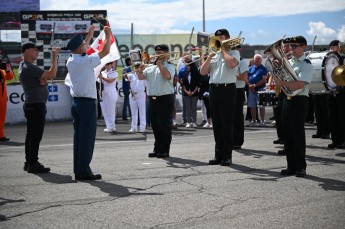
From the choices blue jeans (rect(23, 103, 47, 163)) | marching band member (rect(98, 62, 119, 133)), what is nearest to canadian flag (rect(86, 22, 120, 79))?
blue jeans (rect(23, 103, 47, 163))

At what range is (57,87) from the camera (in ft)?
62.9

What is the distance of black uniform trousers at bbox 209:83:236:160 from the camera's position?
9.30m

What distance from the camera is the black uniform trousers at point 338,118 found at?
1120 cm

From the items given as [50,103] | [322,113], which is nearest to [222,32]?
[322,113]

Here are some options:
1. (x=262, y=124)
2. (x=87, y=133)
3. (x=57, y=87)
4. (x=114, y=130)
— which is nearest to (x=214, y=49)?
(x=87, y=133)

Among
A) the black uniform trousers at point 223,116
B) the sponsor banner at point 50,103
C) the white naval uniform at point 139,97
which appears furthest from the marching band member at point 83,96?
the sponsor banner at point 50,103

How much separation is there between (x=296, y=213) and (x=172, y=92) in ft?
16.2

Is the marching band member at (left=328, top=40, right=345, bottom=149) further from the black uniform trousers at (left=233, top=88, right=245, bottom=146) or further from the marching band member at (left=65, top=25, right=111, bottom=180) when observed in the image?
the marching band member at (left=65, top=25, right=111, bottom=180)

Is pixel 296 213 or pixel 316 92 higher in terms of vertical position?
pixel 316 92

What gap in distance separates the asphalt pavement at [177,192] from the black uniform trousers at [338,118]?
0.33 metres

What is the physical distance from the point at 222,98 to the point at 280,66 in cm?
136

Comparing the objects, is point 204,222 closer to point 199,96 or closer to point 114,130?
point 114,130

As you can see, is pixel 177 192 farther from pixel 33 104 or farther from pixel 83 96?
pixel 33 104

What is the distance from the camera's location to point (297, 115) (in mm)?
8305
